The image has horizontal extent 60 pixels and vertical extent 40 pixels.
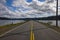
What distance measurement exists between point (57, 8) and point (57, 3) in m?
1.24

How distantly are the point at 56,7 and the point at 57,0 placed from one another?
1.79m

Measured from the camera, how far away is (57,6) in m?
39.3

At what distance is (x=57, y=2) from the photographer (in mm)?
38906

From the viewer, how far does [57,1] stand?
1535 inches

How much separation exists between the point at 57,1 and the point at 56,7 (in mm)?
1670

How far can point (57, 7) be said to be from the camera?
3928 cm

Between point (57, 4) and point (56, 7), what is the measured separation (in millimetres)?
1255

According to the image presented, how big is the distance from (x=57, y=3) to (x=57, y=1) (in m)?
0.52

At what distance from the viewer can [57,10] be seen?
39.4 m

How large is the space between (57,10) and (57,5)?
1.17m

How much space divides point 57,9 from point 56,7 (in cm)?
87

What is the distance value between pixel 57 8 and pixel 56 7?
754 millimetres

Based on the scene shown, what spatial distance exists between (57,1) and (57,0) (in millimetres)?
295

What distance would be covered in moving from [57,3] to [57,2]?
26cm
